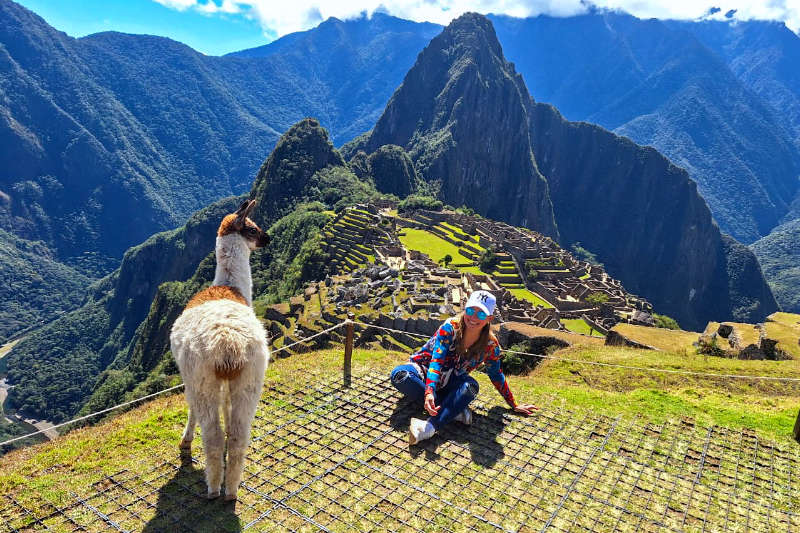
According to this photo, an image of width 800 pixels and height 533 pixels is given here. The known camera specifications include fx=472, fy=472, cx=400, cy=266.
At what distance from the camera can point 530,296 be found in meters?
38.5

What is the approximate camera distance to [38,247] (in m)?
118

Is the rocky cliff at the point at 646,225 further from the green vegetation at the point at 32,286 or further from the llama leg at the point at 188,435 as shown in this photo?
the green vegetation at the point at 32,286

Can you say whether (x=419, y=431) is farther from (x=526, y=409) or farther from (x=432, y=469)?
(x=526, y=409)

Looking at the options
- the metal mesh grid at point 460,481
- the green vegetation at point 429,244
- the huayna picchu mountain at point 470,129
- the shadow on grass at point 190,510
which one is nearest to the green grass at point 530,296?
the green vegetation at point 429,244

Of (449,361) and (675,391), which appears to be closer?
(449,361)

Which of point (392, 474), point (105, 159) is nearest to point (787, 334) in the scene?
point (392, 474)

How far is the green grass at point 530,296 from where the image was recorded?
36656mm

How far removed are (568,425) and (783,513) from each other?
1868 mm

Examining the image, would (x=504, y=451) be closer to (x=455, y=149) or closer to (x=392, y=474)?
(x=392, y=474)

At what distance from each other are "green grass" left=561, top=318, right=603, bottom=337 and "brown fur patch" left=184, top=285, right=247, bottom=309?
30.3 m

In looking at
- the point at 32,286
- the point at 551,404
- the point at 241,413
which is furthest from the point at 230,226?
the point at 32,286

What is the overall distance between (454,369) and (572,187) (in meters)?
168

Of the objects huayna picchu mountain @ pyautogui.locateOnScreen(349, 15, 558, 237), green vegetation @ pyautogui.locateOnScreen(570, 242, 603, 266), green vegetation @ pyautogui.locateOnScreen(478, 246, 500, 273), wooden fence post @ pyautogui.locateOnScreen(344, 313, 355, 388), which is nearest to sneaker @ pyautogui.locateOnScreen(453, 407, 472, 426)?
wooden fence post @ pyautogui.locateOnScreen(344, 313, 355, 388)

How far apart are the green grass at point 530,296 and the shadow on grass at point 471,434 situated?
106 ft
